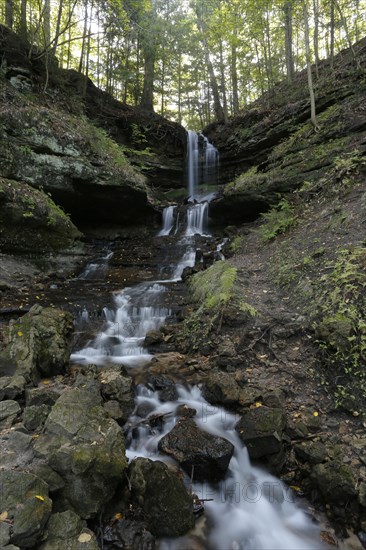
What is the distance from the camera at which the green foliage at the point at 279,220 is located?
923 cm

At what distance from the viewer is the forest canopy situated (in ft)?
42.8

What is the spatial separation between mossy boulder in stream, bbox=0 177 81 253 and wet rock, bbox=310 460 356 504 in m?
9.39

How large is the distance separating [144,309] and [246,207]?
22.2 ft

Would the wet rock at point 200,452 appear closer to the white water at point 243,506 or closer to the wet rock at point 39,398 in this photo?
the white water at point 243,506

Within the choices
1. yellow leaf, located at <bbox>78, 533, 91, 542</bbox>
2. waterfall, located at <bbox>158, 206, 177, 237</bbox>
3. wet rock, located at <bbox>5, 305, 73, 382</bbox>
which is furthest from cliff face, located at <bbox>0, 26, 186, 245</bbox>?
yellow leaf, located at <bbox>78, 533, 91, 542</bbox>

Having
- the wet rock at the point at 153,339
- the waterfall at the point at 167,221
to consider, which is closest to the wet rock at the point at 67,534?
the wet rock at the point at 153,339

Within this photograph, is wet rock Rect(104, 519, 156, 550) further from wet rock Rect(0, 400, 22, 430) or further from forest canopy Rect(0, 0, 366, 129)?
forest canopy Rect(0, 0, 366, 129)

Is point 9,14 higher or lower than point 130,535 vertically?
higher

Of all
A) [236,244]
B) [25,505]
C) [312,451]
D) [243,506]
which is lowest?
[243,506]

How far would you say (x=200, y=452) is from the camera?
361 cm

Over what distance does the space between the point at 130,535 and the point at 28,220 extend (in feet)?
29.3

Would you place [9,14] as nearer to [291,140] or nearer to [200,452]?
[291,140]

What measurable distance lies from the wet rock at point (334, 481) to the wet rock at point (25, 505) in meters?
2.60

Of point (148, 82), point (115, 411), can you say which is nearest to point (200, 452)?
point (115, 411)
